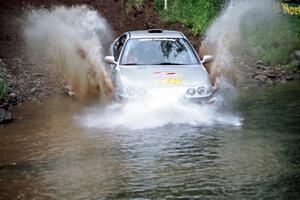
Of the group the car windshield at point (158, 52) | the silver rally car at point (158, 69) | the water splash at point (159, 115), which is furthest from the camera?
the car windshield at point (158, 52)

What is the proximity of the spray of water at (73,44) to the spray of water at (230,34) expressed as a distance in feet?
11.6

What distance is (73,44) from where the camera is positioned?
Answer: 52.5ft

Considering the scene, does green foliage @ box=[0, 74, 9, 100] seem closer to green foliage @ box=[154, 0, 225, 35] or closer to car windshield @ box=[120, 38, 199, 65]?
car windshield @ box=[120, 38, 199, 65]

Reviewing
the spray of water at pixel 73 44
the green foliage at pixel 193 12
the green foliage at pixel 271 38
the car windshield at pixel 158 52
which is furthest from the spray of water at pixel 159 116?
the green foliage at pixel 193 12

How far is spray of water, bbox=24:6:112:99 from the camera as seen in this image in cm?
1416

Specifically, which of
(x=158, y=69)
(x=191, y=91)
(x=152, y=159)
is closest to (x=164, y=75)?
(x=158, y=69)

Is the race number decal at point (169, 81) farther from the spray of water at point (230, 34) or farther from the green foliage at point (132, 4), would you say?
the green foliage at point (132, 4)

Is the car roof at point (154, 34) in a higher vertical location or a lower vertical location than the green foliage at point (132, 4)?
lower

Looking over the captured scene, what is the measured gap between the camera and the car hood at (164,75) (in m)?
10.1

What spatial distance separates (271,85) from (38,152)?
8.63 metres

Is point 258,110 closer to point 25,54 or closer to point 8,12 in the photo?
point 25,54

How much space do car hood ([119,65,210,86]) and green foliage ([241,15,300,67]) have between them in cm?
720

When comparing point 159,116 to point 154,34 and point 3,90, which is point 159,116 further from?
point 3,90

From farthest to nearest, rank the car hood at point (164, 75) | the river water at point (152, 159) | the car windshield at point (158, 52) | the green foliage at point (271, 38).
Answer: the green foliage at point (271, 38)
the car windshield at point (158, 52)
the car hood at point (164, 75)
the river water at point (152, 159)
